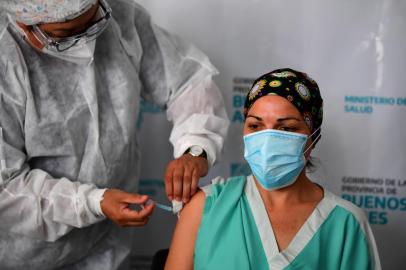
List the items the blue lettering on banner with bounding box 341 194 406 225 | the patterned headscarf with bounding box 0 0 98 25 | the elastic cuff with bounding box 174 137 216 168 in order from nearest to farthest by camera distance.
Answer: the patterned headscarf with bounding box 0 0 98 25
the elastic cuff with bounding box 174 137 216 168
the blue lettering on banner with bounding box 341 194 406 225

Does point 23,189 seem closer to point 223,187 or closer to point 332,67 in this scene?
point 223,187

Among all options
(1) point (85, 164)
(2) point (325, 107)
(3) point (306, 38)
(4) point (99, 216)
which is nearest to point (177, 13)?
(3) point (306, 38)

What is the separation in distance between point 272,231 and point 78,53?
2.49 feet

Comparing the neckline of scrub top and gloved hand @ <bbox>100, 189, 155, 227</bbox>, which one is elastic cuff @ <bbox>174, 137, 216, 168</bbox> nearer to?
the neckline of scrub top

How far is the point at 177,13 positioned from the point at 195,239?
1.15 meters

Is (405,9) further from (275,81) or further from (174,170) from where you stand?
(174,170)

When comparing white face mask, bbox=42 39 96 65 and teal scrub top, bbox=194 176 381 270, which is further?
white face mask, bbox=42 39 96 65

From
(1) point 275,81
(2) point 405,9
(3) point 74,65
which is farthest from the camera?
(2) point 405,9

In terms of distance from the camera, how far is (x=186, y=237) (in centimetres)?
156

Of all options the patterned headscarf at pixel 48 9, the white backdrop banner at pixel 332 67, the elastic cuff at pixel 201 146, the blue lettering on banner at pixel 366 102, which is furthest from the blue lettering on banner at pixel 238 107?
the patterned headscarf at pixel 48 9

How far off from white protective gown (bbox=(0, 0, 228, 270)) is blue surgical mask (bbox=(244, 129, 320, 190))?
26cm

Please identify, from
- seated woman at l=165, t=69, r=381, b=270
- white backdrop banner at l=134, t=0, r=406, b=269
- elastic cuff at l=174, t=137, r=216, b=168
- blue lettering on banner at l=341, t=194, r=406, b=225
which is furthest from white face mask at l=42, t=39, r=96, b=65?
blue lettering on banner at l=341, t=194, r=406, b=225

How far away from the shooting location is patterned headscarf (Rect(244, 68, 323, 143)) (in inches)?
58.9

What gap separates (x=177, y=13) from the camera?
2361mm
